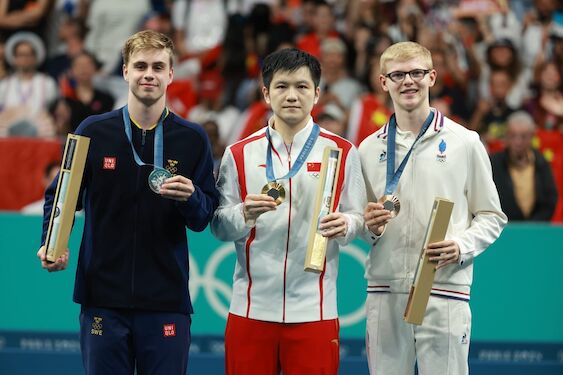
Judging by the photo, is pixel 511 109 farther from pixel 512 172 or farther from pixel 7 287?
pixel 7 287

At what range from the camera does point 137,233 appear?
5066 millimetres

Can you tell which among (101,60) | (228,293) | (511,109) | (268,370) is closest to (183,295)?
(268,370)

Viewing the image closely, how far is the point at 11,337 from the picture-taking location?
776 centimetres

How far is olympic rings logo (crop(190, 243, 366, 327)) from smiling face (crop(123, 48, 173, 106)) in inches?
111

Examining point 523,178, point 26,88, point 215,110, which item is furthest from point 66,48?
point 523,178

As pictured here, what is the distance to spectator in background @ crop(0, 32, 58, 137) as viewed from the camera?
36.4 ft

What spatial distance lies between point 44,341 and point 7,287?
0.50 metres

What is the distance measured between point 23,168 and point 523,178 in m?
4.51

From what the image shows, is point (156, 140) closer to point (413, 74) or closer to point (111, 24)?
point (413, 74)

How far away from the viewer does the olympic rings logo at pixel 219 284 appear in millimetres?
7766

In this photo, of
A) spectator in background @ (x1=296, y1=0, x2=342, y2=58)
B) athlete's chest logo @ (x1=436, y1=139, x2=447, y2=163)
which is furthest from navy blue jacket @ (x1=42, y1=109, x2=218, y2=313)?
spectator in background @ (x1=296, y1=0, x2=342, y2=58)

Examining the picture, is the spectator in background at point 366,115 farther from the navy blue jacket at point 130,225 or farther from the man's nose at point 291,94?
the navy blue jacket at point 130,225

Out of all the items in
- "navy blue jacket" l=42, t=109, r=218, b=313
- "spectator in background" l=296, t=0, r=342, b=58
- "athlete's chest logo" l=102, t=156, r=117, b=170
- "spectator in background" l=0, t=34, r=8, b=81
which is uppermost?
"spectator in background" l=296, t=0, r=342, b=58

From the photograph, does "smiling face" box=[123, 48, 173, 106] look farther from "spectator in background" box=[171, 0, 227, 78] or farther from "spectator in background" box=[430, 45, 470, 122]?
"spectator in background" box=[171, 0, 227, 78]
